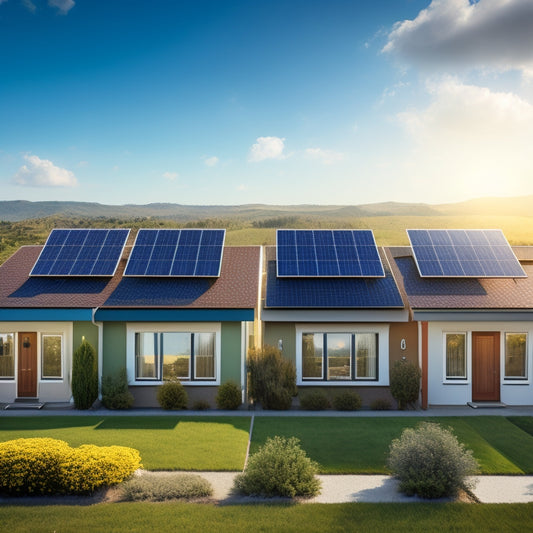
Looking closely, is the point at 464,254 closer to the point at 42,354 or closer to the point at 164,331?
the point at 164,331

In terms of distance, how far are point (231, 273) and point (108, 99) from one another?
20645mm

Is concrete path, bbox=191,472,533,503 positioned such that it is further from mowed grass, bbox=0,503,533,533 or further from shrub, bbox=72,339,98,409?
shrub, bbox=72,339,98,409

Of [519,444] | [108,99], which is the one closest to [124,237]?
[519,444]

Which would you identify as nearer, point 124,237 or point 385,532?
point 385,532

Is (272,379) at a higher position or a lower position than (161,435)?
higher

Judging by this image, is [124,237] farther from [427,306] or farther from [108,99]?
[108,99]

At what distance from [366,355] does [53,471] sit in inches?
414

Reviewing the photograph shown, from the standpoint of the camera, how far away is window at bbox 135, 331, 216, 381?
16969 mm

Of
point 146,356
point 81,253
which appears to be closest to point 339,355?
point 146,356

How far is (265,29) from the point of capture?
25.1 m

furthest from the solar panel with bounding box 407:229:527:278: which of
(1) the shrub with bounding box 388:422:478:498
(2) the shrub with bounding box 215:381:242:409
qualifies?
(1) the shrub with bounding box 388:422:478:498

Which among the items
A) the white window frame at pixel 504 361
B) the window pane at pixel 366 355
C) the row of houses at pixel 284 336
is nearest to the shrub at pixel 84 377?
the row of houses at pixel 284 336

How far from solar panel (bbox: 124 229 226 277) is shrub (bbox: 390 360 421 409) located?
22.3 ft

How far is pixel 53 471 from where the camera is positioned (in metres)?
9.43
